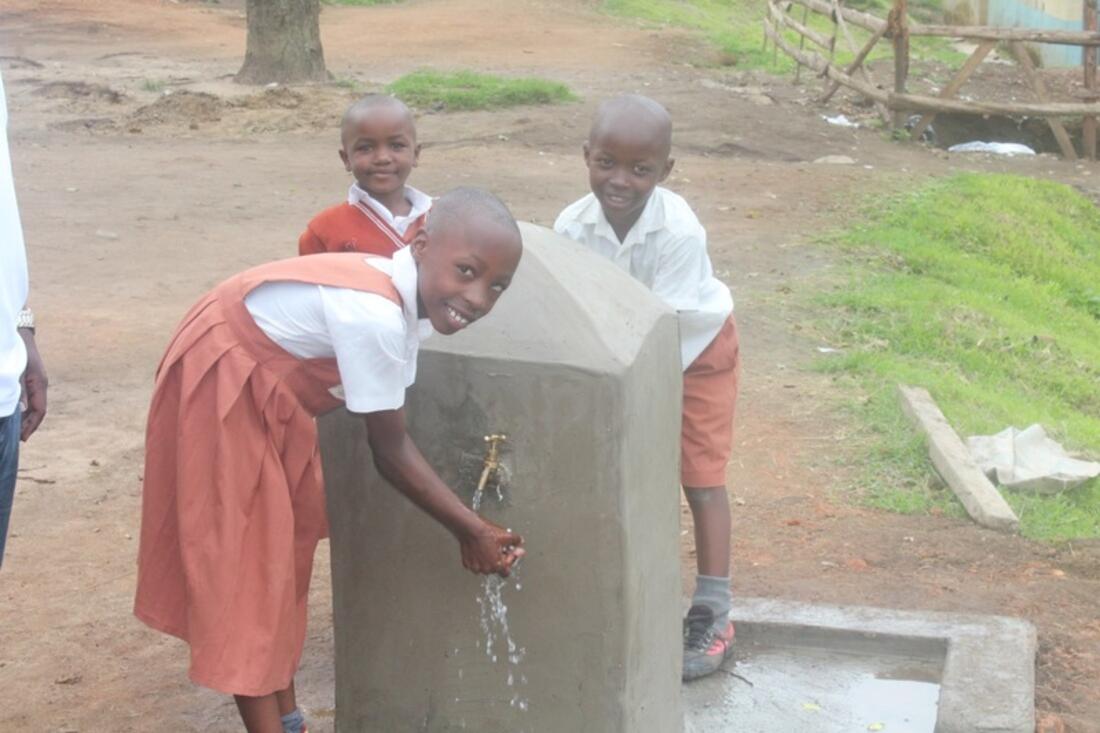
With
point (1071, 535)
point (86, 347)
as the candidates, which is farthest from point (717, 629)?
point (86, 347)

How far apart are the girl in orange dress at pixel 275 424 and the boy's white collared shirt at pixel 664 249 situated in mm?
808

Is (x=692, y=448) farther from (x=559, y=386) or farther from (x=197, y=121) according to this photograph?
(x=197, y=121)

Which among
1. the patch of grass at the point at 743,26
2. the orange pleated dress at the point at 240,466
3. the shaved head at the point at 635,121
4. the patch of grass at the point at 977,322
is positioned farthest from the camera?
the patch of grass at the point at 743,26

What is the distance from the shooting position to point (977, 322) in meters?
7.68

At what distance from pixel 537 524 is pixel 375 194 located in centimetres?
126

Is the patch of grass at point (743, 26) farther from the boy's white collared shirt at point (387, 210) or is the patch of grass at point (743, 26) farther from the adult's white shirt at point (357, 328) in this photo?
the adult's white shirt at point (357, 328)

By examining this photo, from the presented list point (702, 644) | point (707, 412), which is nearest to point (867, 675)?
point (702, 644)

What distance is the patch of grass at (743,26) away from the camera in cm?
1869

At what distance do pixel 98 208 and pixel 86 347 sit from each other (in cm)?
314

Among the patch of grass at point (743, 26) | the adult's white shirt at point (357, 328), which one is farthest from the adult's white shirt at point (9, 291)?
the patch of grass at point (743, 26)

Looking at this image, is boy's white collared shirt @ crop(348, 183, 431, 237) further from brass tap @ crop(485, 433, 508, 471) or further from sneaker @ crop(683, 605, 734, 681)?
sneaker @ crop(683, 605, 734, 681)

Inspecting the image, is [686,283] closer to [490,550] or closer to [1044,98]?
[490,550]

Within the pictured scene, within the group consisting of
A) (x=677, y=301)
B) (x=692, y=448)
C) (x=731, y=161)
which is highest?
(x=677, y=301)

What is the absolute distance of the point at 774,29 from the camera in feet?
59.5
